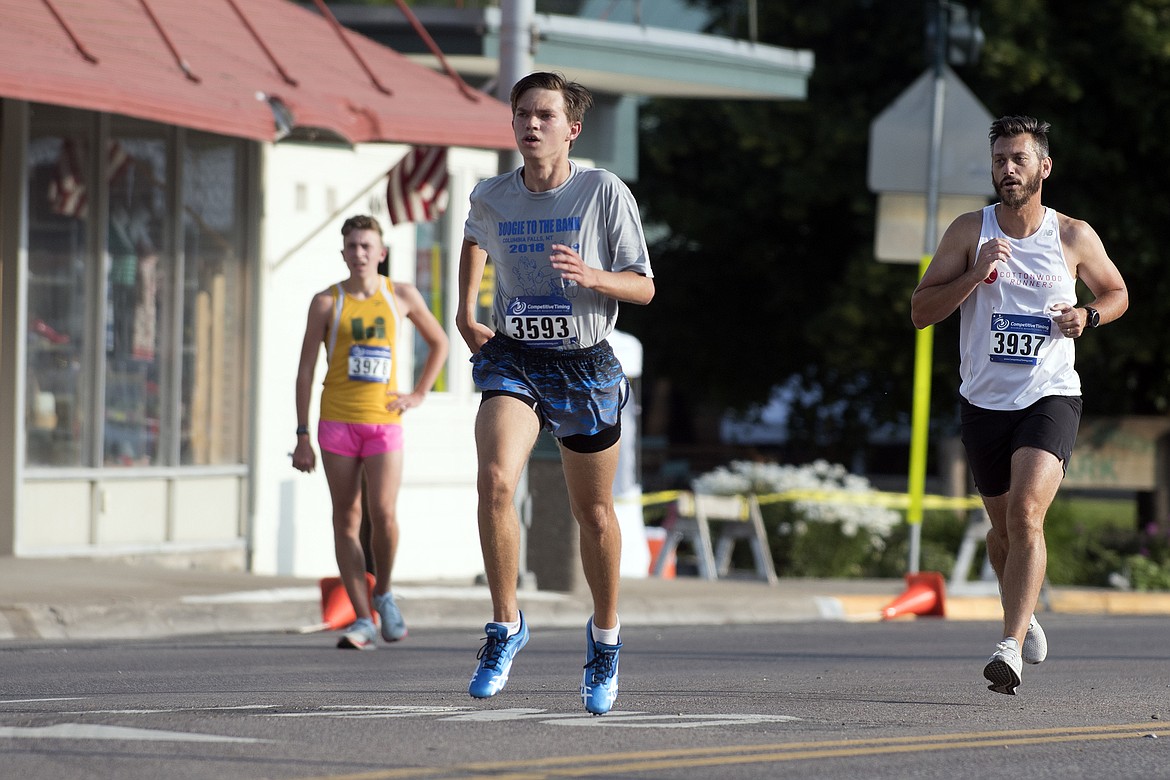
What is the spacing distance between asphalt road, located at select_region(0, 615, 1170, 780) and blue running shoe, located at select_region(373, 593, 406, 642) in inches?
3.1

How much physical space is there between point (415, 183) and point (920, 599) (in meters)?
4.95

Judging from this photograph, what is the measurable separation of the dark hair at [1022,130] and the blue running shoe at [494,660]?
8.97 ft

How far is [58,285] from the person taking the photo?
44.9ft

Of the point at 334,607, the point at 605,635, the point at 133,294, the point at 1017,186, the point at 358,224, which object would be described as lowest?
the point at 334,607

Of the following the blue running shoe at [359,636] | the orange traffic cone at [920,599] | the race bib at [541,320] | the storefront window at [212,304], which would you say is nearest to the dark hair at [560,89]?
the race bib at [541,320]

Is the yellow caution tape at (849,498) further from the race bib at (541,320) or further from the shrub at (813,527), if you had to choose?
the race bib at (541,320)

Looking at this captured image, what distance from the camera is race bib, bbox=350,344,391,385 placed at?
32.6ft

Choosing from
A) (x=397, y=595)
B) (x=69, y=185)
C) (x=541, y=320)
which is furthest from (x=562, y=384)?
(x=69, y=185)

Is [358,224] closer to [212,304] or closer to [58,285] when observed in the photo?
[58,285]

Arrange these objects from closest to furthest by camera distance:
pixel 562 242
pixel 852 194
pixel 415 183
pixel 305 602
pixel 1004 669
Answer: pixel 562 242
pixel 1004 669
pixel 305 602
pixel 415 183
pixel 852 194

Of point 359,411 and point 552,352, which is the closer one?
point 552,352

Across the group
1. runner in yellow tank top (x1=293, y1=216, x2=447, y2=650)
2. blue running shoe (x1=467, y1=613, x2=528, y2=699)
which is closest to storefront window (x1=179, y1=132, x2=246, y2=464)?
runner in yellow tank top (x1=293, y1=216, x2=447, y2=650)

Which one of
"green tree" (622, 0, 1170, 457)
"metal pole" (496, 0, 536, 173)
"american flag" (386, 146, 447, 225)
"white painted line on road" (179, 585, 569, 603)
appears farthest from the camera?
"green tree" (622, 0, 1170, 457)

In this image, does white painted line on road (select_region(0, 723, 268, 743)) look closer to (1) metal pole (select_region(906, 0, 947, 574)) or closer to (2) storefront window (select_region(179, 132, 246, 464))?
(2) storefront window (select_region(179, 132, 246, 464))
